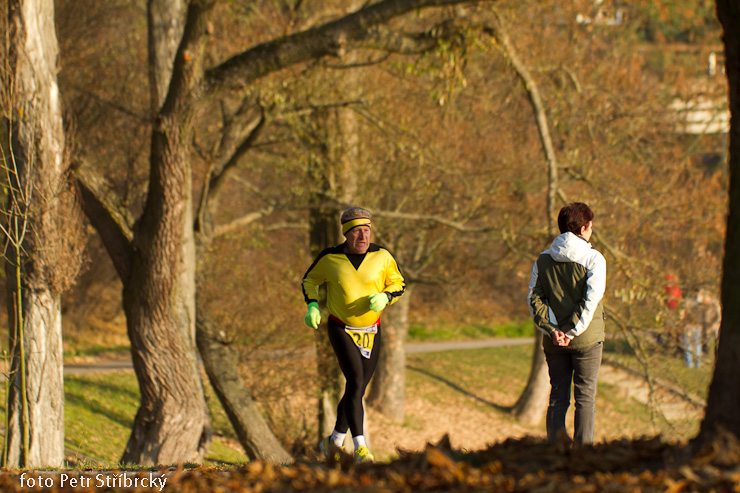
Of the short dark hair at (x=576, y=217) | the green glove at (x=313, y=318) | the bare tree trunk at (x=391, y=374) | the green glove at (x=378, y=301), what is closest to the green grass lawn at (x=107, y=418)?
the bare tree trunk at (x=391, y=374)

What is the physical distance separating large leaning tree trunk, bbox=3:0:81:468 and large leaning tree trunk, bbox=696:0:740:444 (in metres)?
6.63

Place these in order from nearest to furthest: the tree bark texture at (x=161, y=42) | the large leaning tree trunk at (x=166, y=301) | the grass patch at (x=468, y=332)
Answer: the large leaning tree trunk at (x=166, y=301)
the tree bark texture at (x=161, y=42)
the grass patch at (x=468, y=332)

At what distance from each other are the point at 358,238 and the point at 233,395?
657 cm

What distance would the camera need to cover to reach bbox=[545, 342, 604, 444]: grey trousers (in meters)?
4.72

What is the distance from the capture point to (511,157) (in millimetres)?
14180

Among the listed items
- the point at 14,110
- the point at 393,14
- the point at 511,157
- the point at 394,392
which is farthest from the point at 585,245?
the point at 394,392

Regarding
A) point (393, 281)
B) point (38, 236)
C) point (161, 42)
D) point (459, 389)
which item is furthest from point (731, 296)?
point (459, 389)

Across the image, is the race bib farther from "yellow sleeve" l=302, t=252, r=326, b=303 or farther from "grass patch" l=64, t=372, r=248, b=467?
"grass patch" l=64, t=372, r=248, b=467

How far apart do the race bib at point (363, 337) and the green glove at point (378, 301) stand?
7.6 inches

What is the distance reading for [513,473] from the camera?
3.33 meters

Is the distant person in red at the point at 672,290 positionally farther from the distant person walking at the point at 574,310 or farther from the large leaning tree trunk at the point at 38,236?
the large leaning tree trunk at the point at 38,236

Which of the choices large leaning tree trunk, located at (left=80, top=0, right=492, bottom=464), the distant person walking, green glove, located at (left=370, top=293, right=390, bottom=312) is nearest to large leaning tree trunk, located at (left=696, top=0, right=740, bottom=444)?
the distant person walking

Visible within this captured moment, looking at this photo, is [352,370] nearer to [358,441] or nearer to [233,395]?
[358,441]

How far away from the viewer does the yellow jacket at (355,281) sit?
207 inches
